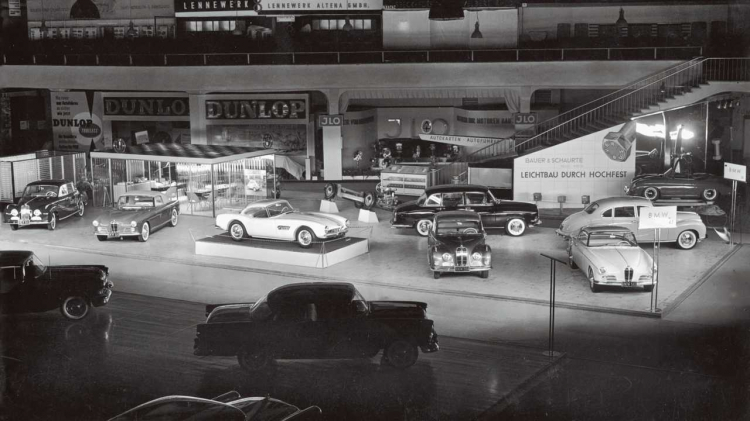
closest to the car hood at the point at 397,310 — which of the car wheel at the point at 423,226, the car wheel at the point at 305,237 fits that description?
the car wheel at the point at 305,237

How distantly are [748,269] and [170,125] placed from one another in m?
24.3

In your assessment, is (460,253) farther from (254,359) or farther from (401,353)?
(254,359)

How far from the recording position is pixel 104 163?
26.8 metres

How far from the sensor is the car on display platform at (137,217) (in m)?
21.1

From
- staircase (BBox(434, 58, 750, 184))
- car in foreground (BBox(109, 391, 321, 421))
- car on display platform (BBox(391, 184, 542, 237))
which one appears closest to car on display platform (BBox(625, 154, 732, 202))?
staircase (BBox(434, 58, 750, 184))

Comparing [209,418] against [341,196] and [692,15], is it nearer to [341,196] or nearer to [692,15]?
[341,196]

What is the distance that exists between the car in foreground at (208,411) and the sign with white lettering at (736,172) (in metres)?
12.5

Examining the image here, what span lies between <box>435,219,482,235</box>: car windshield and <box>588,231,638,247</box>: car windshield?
7.56ft

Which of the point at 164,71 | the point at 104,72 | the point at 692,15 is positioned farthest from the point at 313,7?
the point at 692,15

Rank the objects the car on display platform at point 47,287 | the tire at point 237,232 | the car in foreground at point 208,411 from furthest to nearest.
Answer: the tire at point 237,232, the car on display platform at point 47,287, the car in foreground at point 208,411

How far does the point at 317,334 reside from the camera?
11.7m

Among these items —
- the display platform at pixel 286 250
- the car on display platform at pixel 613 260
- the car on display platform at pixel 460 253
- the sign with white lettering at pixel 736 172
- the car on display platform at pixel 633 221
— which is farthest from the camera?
the car on display platform at pixel 633 221

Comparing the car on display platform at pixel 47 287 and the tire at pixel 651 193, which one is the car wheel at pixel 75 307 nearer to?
the car on display platform at pixel 47 287

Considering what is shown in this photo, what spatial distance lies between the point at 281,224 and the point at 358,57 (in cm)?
1232
